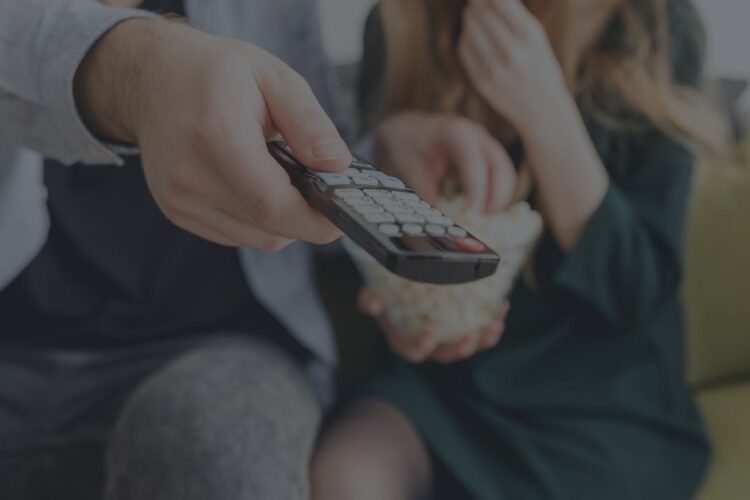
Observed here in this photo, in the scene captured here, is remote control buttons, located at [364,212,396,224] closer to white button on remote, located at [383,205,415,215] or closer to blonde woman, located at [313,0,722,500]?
white button on remote, located at [383,205,415,215]

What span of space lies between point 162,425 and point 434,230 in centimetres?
29

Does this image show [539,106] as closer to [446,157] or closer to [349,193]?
[446,157]

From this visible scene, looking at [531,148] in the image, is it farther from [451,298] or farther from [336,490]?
[336,490]

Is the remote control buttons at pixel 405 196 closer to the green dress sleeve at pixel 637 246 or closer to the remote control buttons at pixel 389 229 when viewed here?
the remote control buttons at pixel 389 229

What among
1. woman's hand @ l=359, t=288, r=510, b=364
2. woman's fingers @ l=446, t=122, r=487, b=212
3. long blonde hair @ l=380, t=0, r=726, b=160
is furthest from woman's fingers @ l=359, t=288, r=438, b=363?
long blonde hair @ l=380, t=0, r=726, b=160

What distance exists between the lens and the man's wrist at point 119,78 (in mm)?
395

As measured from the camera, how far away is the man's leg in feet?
1.68

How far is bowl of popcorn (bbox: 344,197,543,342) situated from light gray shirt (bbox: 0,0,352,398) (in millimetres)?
113

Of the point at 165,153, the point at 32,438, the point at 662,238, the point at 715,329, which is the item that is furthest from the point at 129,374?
the point at 715,329

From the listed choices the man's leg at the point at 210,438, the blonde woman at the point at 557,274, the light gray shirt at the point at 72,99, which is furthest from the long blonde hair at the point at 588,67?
the man's leg at the point at 210,438

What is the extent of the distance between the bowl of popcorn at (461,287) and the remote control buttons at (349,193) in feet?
0.73

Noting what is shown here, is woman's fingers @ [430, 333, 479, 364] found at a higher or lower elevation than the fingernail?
lower

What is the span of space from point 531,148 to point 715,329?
332mm

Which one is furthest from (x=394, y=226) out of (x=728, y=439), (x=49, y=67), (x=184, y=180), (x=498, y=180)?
(x=728, y=439)
